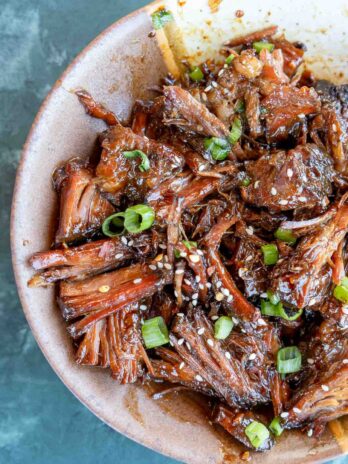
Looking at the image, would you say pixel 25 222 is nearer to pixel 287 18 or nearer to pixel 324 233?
pixel 324 233

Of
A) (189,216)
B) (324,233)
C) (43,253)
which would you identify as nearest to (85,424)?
(43,253)

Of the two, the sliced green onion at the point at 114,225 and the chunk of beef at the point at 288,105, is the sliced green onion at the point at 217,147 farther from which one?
the sliced green onion at the point at 114,225

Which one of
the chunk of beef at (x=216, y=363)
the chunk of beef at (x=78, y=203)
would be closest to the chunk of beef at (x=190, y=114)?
the chunk of beef at (x=78, y=203)

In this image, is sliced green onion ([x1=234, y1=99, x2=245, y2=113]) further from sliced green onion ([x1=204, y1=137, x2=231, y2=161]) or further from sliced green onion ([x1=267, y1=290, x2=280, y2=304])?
sliced green onion ([x1=267, y1=290, x2=280, y2=304])

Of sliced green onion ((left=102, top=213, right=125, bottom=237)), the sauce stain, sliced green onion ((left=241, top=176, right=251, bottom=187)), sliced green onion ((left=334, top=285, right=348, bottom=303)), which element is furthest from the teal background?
sliced green onion ((left=334, top=285, right=348, bottom=303))

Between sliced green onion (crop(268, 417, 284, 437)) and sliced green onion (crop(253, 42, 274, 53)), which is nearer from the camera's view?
sliced green onion (crop(268, 417, 284, 437))

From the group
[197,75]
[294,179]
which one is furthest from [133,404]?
[197,75]

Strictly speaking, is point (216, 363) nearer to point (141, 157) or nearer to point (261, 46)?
point (141, 157)
